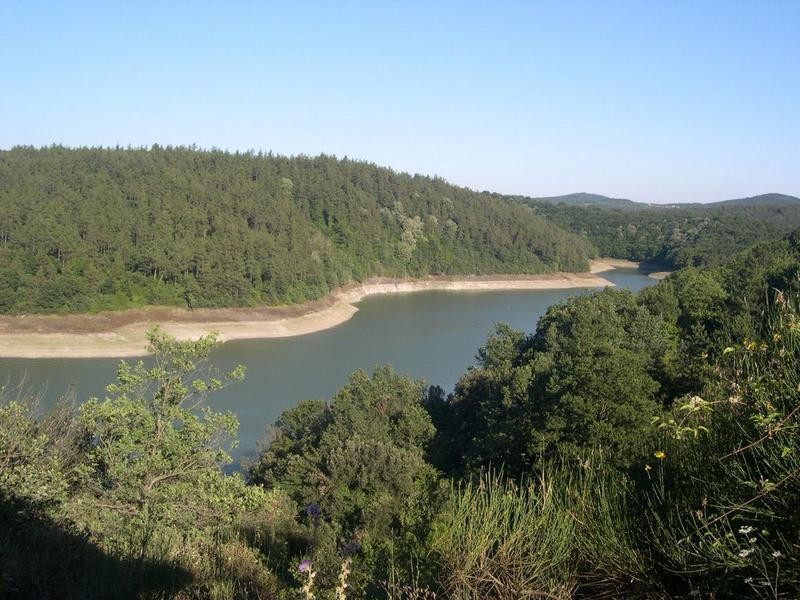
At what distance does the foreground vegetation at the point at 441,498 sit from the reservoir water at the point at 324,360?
892cm

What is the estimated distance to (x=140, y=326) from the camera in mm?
32094

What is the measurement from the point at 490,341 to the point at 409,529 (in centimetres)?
1875

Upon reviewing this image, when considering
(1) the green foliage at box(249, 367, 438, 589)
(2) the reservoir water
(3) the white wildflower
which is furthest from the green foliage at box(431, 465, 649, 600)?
(2) the reservoir water

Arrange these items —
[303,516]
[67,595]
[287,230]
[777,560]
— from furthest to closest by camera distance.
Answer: [287,230], [303,516], [67,595], [777,560]

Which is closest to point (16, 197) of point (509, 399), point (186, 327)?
point (186, 327)

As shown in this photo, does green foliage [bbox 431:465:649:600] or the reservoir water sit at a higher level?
green foliage [bbox 431:465:649:600]

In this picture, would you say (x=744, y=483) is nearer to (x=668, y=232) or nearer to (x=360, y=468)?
(x=360, y=468)

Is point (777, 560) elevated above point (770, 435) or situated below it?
below

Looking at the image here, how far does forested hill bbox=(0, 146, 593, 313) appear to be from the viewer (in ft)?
122

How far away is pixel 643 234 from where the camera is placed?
90688mm

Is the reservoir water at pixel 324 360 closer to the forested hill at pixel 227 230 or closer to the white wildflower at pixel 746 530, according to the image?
the forested hill at pixel 227 230

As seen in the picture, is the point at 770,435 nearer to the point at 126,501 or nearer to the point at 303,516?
the point at 126,501

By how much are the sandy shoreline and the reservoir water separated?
0.91m

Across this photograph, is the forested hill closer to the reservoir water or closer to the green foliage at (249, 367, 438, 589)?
the reservoir water
